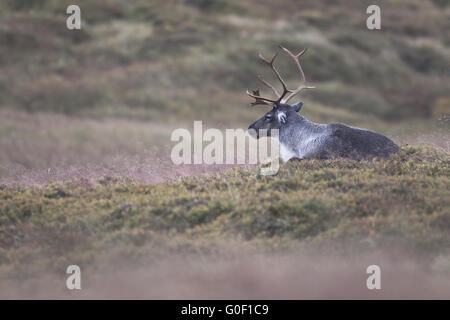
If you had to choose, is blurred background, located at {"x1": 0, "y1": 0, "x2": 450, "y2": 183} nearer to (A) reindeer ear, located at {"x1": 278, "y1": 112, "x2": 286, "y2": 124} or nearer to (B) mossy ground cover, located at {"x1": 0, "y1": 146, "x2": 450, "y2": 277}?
(A) reindeer ear, located at {"x1": 278, "y1": 112, "x2": 286, "y2": 124}

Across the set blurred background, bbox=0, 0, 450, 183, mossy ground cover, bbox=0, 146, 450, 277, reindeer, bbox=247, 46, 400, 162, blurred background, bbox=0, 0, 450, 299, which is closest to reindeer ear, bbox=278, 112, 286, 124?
reindeer, bbox=247, 46, 400, 162

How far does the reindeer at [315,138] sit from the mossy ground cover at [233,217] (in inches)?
33.3

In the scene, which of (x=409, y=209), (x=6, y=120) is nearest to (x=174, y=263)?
(x=409, y=209)

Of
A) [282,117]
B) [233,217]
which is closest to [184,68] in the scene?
[282,117]

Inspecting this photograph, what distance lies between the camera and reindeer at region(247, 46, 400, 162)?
11.8 m

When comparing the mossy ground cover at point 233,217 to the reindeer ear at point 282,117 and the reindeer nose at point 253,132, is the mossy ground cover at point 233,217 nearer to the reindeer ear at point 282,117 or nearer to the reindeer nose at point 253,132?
A: the reindeer ear at point 282,117

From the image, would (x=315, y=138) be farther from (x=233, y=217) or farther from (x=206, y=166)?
(x=233, y=217)

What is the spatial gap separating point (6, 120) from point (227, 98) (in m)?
11.9

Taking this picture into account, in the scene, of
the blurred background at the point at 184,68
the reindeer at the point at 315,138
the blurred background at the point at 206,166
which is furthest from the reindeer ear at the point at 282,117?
the blurred background at the point at 184,68

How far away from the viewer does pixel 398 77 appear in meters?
37.2

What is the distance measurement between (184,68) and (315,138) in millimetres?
23718

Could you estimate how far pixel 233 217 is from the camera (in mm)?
9094

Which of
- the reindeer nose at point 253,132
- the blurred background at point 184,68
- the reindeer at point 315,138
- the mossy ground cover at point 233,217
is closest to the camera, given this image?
the mossy ground cover at point 233,217

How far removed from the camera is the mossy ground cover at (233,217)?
8.30 meters
